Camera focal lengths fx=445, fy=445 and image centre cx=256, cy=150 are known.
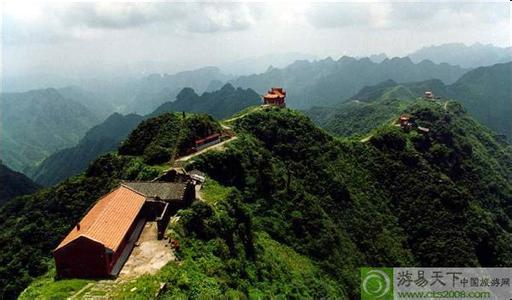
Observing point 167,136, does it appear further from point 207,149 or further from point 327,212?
point 327,212

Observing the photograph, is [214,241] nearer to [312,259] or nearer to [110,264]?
[110,264]

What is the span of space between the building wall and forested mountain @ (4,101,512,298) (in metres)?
2.27

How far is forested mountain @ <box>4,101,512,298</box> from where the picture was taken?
116 ft

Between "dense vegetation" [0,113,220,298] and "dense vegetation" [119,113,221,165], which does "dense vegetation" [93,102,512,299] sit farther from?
"dense vegetation" [0,113,220,298]

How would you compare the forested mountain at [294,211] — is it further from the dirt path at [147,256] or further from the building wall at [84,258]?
the building wall at [84,258]

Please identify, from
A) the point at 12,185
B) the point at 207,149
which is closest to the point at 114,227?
the point at 207,149

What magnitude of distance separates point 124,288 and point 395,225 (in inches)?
2342

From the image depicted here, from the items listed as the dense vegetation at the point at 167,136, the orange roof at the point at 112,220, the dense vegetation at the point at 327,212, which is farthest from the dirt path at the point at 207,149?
the orange roof at the point at 112,220

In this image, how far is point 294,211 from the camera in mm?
60500

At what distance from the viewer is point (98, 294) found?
79.2 feet

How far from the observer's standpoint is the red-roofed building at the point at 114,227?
1026 inches

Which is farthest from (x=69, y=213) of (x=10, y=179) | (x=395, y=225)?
(x=10, y=179)

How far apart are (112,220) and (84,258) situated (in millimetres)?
4073

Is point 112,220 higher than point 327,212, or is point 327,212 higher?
point 112,220
